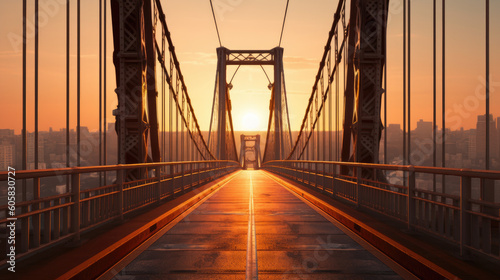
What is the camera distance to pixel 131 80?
1389 cm

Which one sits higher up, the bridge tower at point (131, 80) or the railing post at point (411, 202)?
the bridge tower at point (131, 80)

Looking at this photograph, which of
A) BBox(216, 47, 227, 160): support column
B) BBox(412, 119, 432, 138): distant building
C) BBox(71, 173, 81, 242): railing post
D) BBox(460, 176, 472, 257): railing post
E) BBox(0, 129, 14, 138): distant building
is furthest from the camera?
BBox(216, 47, 227, 160): support column

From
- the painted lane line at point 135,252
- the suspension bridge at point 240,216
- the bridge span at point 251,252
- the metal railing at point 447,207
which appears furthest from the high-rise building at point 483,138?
the painted lane line at point 135,252

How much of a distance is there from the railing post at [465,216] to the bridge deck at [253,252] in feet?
3.04

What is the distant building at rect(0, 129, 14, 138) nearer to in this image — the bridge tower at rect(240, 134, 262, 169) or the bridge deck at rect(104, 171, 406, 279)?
the bridge deck at rect(104, 171, 406, 279)

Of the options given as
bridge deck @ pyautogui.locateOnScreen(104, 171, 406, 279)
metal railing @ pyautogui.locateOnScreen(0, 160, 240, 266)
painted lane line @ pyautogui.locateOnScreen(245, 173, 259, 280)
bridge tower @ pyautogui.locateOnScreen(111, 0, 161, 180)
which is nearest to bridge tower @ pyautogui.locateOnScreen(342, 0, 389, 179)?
bridge deck @ pyautogui.locateOnScreen(104, 171, 406, 279)

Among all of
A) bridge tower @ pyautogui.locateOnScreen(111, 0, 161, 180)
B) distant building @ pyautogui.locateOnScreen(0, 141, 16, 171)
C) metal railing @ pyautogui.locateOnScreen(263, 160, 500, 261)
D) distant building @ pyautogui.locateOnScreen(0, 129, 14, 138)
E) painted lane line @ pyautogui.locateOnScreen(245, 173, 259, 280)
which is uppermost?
bridge tower @ pyautogui.locateOnScreen(111, 0, 161, 180)

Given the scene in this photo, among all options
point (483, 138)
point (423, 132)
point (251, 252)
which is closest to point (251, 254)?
point (251, 252)

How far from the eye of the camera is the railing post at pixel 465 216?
5.87 meters

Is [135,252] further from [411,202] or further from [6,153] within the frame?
[6,153]

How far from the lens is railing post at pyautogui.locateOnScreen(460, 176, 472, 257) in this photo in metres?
5.87

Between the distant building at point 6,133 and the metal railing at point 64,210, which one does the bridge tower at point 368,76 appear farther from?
the distant building at point 6,133

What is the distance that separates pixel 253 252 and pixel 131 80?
8385 mm

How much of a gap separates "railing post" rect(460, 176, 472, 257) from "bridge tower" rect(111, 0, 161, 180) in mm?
9709
